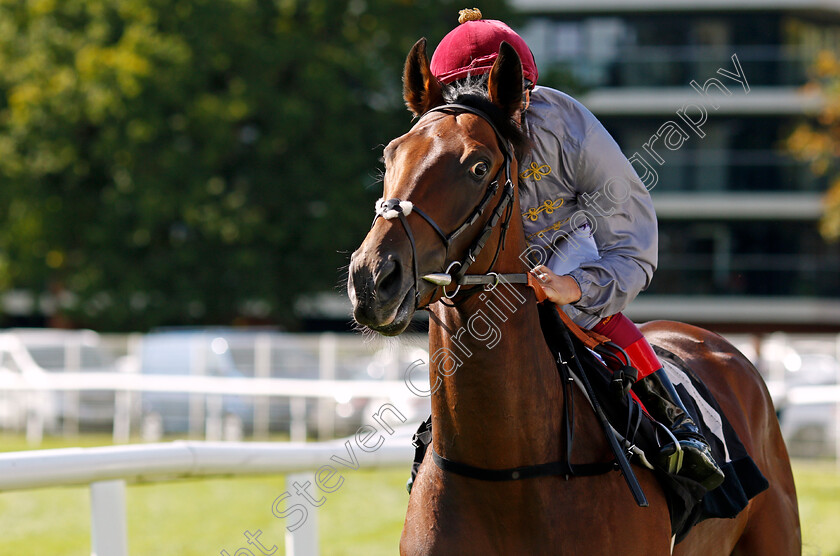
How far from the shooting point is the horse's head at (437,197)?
2.45 m

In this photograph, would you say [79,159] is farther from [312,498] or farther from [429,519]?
[429,519]

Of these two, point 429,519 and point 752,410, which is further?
point 752,410

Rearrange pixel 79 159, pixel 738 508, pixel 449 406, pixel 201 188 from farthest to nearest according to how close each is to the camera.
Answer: pixel 79 159
pixel 201 188
pixel 738 508
pixel 449 406

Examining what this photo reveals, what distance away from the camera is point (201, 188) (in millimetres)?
20547

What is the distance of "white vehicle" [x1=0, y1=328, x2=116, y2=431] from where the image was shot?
54.3 feet

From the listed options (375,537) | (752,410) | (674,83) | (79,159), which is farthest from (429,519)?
(674,83)

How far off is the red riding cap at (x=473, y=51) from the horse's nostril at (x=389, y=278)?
844mm

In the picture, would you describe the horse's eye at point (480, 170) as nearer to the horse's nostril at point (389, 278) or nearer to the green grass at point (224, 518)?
the horse's nostril at point (389, 278)

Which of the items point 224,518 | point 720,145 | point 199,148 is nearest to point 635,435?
point 224,518

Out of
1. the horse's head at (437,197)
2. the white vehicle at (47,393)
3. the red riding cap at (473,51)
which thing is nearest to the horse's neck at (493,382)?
the horse's head at (437,197)

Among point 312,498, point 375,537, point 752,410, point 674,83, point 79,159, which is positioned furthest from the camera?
point 674,83

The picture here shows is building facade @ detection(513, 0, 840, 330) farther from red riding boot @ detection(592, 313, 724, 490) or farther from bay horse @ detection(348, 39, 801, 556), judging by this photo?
bay horse @ detection(348, 39, 801, 556)

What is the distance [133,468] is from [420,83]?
1972mm

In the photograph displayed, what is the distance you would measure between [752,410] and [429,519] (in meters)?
1.99
